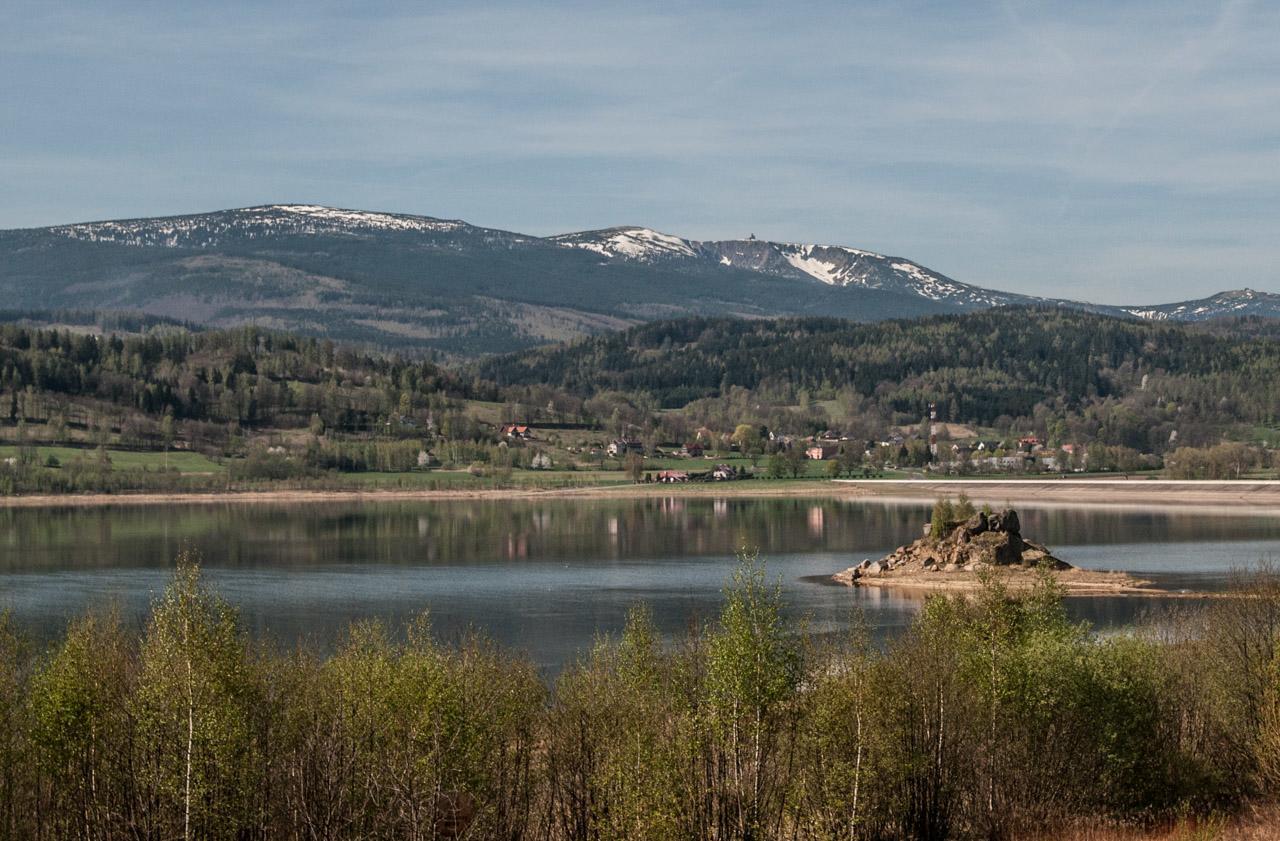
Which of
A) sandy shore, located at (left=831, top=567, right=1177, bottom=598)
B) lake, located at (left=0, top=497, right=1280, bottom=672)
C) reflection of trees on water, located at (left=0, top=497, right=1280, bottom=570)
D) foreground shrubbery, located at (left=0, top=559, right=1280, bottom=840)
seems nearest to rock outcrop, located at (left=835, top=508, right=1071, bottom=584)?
sandy shore, located at (left=831, top=567, right=1177, bottom=598)

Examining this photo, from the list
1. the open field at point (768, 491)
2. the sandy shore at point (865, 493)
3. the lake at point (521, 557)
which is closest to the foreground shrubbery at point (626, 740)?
the lake at point (521, 557)

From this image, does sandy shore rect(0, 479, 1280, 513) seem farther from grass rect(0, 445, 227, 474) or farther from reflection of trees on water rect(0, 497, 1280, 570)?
grass rect(0, 445, 227, 474)

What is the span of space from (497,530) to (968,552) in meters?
50.3

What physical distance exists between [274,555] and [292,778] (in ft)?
237

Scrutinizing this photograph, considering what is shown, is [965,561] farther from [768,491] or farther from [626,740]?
[768,491]

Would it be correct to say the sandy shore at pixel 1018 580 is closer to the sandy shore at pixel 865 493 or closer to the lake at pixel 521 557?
the lake at pixel 521 557

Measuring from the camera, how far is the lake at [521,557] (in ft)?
218

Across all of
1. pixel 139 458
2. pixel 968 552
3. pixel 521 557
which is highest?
pixel 139 458

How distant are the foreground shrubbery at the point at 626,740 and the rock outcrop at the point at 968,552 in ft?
147

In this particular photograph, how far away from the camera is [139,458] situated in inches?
6880

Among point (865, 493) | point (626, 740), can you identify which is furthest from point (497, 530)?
point (626, 740)

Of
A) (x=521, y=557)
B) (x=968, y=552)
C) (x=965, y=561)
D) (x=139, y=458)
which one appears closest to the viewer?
(x=965, y=561)

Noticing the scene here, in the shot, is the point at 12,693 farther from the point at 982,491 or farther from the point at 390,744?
the point at 982,491

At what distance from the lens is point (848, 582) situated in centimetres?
8294
